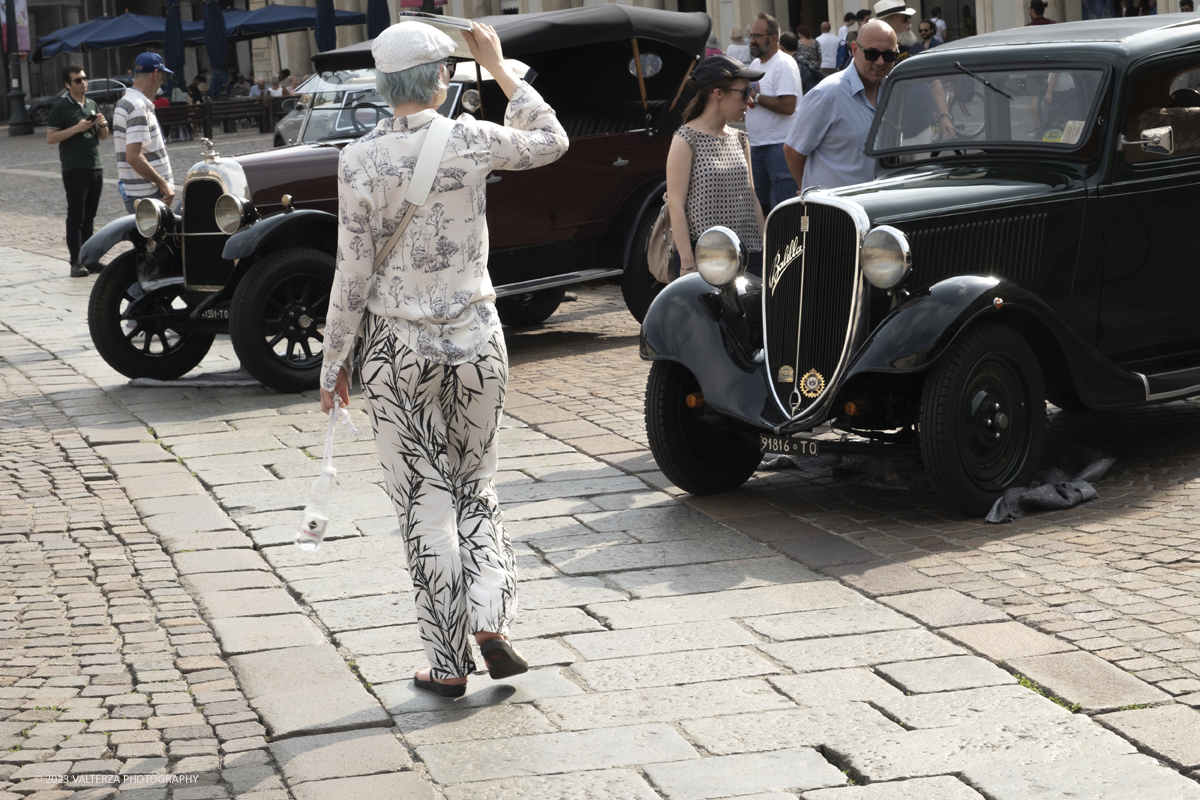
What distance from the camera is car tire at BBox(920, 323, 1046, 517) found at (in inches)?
214

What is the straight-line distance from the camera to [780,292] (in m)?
5.91

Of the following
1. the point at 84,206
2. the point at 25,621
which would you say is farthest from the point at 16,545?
the point at 84,206

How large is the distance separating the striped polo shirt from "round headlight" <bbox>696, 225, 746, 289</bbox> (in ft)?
21.5

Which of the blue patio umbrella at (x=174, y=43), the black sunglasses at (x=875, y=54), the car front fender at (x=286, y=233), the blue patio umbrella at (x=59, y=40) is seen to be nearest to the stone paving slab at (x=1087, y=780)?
the black sunglasses at (x=875, y=54)

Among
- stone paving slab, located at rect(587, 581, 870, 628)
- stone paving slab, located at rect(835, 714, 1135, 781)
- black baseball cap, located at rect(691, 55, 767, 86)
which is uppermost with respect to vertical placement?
black baseball cap, located at rect(691, 55, 767, 86)

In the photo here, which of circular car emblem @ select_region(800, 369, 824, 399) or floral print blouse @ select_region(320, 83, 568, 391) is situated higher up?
floral print blouse @ select_region(320, 83, 568, 391)

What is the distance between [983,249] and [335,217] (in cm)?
442

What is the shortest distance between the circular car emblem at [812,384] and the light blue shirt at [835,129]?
7.13ft

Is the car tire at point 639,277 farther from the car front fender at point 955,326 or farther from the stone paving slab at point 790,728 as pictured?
the stone paving slab at point 790,728

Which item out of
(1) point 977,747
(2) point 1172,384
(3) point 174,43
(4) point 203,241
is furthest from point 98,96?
(1) point 977,747

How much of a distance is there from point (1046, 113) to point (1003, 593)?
2555 mm

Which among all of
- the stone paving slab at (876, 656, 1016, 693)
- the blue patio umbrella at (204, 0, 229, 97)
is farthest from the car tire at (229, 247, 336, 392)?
A: the blue patio umbrella at (204, 0, 229, 97)

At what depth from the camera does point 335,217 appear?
9.02 meters

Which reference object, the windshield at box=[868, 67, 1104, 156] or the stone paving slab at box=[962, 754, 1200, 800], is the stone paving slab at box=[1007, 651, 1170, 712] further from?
the windshield at box=[868, 67, 1104, 156]
